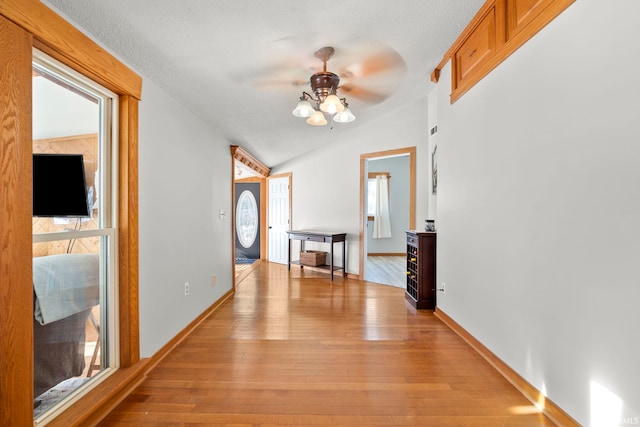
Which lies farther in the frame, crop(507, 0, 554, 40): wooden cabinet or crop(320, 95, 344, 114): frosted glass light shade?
crop(320, 95, 344, 114): frosted glass light shade

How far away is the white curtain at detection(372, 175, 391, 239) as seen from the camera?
739 centimetres

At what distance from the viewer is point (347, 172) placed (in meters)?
5.02

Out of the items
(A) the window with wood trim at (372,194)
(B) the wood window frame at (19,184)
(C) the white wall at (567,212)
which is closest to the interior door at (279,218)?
(A) the window with wood trim at (372,194)

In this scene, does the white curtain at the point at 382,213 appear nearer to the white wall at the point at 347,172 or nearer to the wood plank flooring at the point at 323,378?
the white wall at the point at 347,172

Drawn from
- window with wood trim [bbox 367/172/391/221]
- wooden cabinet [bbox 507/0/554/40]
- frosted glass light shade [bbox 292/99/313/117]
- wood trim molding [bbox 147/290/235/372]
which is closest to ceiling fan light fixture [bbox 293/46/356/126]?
frosted glass light shade [bbox 292/99/313/117]

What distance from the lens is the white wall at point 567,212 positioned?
1178 mm

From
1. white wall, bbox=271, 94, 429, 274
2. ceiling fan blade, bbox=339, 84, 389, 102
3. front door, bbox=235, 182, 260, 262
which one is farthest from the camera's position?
front door, bbox=235, 182, 260, 262

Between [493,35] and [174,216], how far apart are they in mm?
2827

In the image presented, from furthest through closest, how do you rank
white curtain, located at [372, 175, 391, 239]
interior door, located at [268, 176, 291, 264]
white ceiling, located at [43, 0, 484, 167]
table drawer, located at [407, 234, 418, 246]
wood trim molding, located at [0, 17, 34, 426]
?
white curtain, located at [372, 175, 391, 239] < interior door, located at [268, 176, 291, 264] < table drawer, located at [407, 234, 418, 246] < white ceiling, located at [43, 0, 484, 167] < wood trim molding, located at [0, 17, 34, 426]

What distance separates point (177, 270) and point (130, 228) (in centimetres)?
72

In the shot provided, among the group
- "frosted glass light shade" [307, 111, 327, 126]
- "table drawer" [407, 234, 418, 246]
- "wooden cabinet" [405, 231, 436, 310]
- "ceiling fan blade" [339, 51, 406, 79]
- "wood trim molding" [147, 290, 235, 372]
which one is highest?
"ceiling fan blade" [339, 51, 406, 79]

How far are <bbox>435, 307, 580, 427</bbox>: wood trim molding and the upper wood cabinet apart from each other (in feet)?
6.77

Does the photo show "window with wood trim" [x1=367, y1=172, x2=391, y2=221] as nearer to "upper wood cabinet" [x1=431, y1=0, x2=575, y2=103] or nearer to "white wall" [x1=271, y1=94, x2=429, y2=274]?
"white wall" [x1=271, y1=94, x2=429, y2=274]

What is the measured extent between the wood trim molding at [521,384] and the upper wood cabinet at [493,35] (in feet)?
6.77
